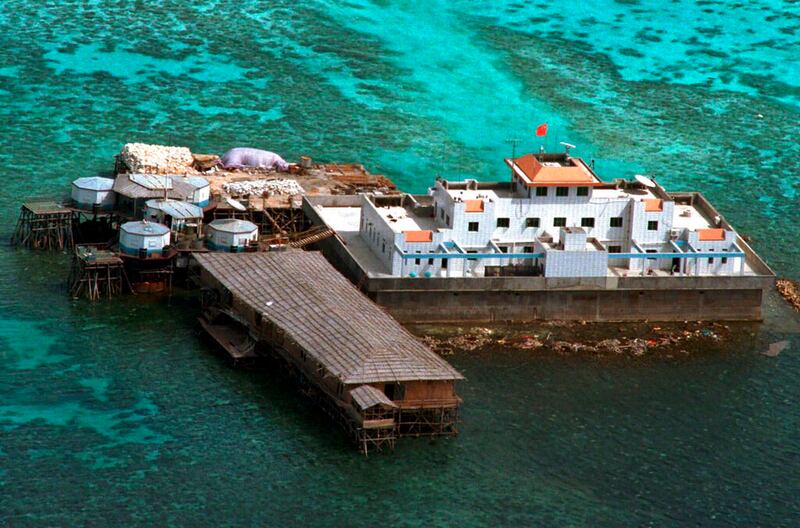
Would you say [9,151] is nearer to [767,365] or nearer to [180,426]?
[180,426]

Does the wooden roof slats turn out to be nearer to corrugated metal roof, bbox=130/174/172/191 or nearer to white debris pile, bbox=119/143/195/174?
corrugated metal roof, bbox=130/174/172/191

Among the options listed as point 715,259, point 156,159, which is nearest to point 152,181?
point 156,159

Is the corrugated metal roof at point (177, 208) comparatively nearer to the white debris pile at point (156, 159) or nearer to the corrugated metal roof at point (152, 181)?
the corrugated metal roof at point (152, 181)

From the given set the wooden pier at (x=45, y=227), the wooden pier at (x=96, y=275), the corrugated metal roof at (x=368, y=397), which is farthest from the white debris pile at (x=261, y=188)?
the corrugated metal roof at (x=368, y=397)

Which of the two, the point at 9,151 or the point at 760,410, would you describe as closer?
the point at 760,410

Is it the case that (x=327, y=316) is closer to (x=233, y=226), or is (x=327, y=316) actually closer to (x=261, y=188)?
(x=233, y=226)

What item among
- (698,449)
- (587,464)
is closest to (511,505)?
(587,464)

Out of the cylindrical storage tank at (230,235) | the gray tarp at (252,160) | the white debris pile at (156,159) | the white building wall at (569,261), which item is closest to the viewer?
the white building wall at (569,261)

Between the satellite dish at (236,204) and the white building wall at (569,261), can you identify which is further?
the satellite dish at (236,204)
